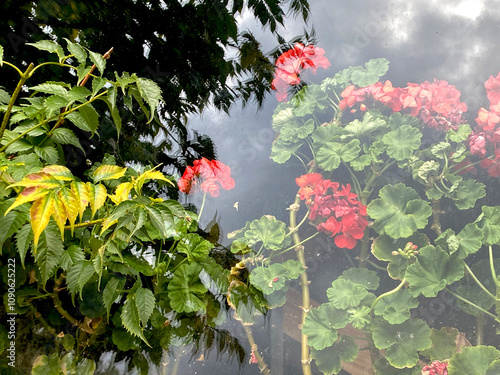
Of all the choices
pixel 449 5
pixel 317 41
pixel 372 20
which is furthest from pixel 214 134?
pixel 449 5

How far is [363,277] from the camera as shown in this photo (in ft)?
3.68

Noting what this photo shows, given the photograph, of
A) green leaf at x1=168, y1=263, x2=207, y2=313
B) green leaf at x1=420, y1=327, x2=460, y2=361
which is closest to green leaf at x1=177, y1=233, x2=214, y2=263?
green leaf at x1=168, y1=263, x2=207, y2=313

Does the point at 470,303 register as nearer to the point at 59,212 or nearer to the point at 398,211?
the point at 398,211

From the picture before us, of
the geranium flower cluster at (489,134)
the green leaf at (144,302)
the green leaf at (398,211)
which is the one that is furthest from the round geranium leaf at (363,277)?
the green leaf at (144,302)

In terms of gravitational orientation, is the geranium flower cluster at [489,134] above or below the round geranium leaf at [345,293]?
above

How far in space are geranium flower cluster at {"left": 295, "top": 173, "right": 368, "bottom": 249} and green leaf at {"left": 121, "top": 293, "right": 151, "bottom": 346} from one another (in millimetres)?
613

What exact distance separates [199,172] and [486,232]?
33.2 inches

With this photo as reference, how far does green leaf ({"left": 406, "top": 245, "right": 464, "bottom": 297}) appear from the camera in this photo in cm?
105

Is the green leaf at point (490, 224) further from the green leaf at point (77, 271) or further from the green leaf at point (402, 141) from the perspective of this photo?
the green leaf at point (77, 271)

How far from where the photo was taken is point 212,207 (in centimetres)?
131

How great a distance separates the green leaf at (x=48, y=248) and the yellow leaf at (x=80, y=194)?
12cm

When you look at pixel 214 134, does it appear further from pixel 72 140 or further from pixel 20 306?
pixel 20 306

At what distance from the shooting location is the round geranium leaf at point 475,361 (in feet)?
3.16

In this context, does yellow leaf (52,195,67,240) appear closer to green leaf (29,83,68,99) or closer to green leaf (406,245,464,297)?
green leaf (29,83,68,99)
